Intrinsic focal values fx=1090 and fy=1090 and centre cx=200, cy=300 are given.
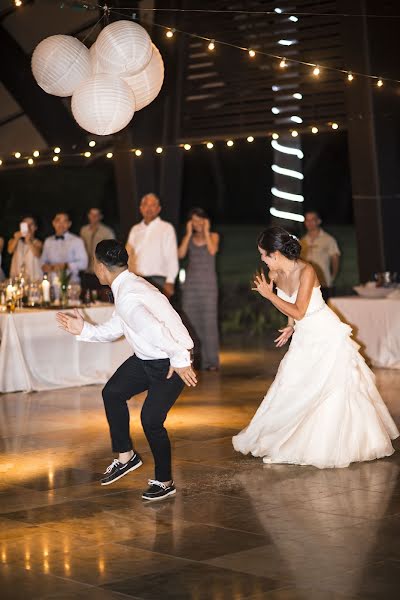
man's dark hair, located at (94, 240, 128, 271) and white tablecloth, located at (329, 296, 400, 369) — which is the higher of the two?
man's dark hair, located at (94, 240, 128, 271)

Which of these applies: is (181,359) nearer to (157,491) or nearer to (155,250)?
(157,491)

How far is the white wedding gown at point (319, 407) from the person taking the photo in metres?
6.07

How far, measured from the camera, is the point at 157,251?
33.0 ft

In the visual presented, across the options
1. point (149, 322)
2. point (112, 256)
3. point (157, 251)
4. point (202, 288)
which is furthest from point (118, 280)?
point (202, 288)

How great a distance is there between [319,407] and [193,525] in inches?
59.4

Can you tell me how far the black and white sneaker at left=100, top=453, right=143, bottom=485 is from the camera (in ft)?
18.9

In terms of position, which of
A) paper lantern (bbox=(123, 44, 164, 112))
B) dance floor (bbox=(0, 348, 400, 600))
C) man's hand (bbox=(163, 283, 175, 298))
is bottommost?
dance floor (bbox=(0, 348, 400, 600))

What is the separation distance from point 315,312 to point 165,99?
7.22m

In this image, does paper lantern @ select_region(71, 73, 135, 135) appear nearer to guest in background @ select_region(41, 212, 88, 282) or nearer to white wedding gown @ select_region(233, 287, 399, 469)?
white wedding gown @ select_region(233, 287, 399, 469)

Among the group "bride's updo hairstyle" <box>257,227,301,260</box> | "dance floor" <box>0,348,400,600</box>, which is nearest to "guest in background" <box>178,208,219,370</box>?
"dance floor" <box>0,348,400,600</box>

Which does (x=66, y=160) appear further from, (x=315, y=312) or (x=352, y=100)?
(x=315, y=312)

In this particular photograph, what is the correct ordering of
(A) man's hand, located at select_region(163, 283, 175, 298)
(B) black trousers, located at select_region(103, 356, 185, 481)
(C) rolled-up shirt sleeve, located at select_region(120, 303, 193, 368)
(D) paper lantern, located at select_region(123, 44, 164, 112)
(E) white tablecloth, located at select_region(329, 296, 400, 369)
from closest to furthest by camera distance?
(C) rolled-up shirt sleeve, located at select_region(120, 303, 193, 368) < (B) black trousers, located at select_region(103, 356, 185, 481) < (D) paper lantern, located at select_region(123, 44, 164, 112) < (A) man's hand, located at select_region(163, 283, 175, 298) < (E) white tablecloth, located at select_region(329, 296, 400, 369)

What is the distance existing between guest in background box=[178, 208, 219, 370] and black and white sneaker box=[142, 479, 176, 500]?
505 cm

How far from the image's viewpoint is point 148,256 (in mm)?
10086
